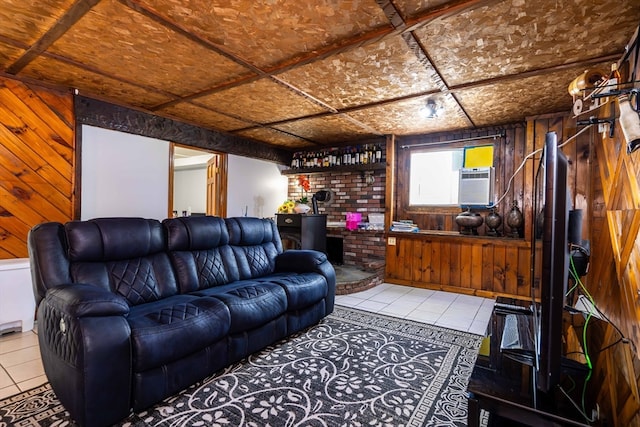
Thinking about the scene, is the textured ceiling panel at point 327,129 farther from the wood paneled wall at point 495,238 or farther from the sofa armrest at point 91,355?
the sofa armrest at point 91,355

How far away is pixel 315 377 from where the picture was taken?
2039 millimetres

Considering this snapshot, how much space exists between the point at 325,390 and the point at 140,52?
8.98 ft

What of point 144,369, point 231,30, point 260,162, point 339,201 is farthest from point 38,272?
point 339,201

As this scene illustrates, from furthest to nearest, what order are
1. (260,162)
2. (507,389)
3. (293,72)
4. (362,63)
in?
(260,162) → (293,72) → (362,63) → (507,389)

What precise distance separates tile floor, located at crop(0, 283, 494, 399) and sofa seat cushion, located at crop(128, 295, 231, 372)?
0.79m

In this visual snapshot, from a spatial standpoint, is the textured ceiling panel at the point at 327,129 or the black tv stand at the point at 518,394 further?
the textured ceiling panel at the point at 327,129

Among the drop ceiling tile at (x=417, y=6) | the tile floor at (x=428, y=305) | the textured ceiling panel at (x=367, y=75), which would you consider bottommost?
the tile floor at (x=428, y=305)

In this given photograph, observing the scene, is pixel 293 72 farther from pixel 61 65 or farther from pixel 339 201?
pixel 339 201

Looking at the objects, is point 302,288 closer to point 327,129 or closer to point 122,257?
point 122,257

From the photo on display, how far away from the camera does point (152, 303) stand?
2.23 m

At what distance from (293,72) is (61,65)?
1.95 metres

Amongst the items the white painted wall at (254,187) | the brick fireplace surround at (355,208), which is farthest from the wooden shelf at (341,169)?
the white painted wall at (254,187)

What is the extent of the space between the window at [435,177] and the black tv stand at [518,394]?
11.8 ft

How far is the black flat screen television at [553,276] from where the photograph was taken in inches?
35.2
